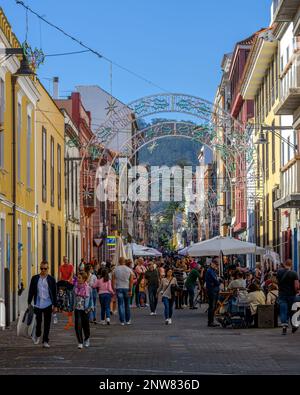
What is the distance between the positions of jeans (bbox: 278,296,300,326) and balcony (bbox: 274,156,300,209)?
306 inches

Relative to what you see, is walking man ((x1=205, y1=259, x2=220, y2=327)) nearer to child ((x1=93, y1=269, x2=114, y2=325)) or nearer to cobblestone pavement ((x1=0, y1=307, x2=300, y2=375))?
cobblestone pavement ((x1=0, y1=307, x2=300, y2=375))

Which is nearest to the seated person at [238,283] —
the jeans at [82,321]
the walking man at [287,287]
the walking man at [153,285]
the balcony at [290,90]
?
the walking man at [287,287]

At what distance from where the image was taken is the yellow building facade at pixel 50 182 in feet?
121

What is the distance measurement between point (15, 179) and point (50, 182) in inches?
420

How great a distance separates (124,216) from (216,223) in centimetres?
823

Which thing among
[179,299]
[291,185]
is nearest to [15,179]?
[291,185]

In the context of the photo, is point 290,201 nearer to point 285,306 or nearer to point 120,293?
point 120,293

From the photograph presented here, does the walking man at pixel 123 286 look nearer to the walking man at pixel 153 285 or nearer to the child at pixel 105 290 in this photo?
the child at pixel 105 290

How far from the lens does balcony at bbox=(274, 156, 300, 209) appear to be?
3231cm

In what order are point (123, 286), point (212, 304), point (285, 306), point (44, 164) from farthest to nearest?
point (44, 164) < point (123, 286) < point (212, 304) < point (285, 306)

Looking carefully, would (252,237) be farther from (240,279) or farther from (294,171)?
(240,279)

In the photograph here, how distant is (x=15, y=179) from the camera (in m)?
29.8

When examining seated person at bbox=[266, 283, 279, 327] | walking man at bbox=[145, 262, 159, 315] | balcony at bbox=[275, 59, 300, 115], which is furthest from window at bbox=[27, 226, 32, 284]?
balcony at bbox=[275, 59, 300, 115]

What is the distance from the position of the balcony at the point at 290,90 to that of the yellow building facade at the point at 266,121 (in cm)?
593
